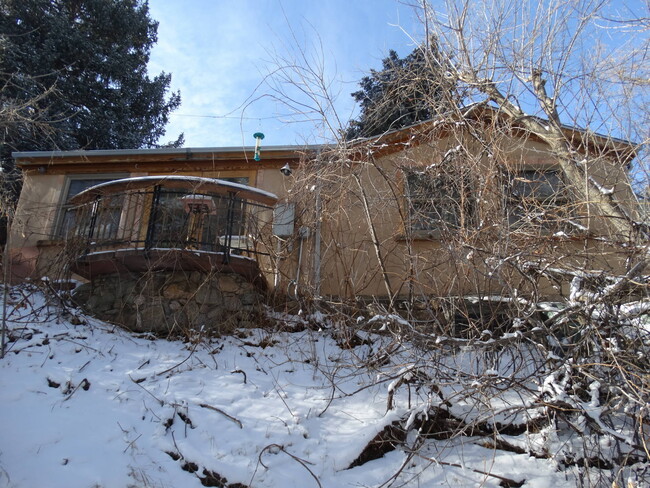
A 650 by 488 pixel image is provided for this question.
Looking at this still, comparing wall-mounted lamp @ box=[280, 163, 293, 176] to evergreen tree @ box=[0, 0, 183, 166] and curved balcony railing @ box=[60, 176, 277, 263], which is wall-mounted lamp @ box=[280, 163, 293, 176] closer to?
curved balcony railing @ box=[60, 176, 277, 263]

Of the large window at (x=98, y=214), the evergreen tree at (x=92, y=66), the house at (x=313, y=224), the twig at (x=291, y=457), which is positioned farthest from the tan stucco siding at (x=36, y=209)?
the twig at (x=291, y=457)

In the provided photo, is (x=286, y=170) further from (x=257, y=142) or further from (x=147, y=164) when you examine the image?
(x=147, y=164)

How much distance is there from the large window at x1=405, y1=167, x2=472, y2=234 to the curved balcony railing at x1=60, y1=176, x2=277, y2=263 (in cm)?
236

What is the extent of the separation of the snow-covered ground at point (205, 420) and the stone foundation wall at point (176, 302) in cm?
50

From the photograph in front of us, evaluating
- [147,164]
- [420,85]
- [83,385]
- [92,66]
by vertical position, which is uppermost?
[92,66]

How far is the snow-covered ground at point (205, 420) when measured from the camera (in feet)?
12.2

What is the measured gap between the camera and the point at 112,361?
5.35m

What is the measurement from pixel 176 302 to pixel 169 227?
3.65 ft

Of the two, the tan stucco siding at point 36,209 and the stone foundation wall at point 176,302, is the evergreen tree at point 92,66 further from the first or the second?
the stone foundation wall at point 176,302

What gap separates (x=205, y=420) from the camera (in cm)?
439

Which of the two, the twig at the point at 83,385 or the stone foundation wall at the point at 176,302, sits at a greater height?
the stone foundation wall at the point at 176,302

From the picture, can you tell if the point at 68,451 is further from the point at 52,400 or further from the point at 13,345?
the point at 13,345

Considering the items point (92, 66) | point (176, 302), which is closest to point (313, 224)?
point (176, 302)

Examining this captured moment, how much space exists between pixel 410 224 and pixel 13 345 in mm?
5031
